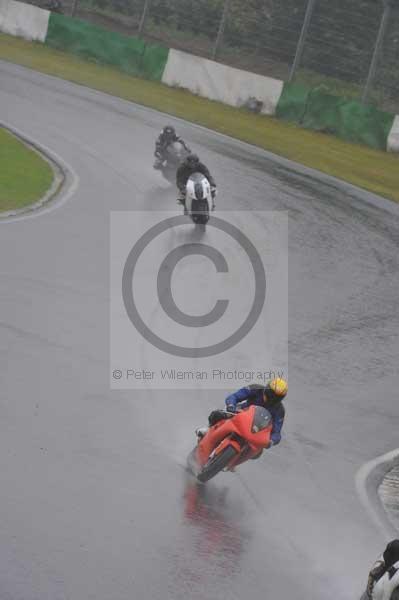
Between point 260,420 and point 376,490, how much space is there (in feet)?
7.00

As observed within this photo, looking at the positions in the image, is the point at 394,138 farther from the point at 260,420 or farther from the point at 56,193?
the point at 260,420

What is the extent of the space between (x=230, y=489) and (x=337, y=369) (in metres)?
4.75

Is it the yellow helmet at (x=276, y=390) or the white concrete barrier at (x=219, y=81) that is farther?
the white concrete barrier at (x=219, y=81)

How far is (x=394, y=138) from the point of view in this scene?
3538 centimetres

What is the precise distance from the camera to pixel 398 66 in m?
37.2

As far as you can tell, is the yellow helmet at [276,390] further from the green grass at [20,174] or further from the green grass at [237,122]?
the green grass at [237,122]

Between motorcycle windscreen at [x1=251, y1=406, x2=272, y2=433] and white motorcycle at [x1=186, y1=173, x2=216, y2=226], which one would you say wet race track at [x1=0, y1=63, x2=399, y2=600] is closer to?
motorcycle windscreen at [x1=251, y1=406, x2=272, y2=433]

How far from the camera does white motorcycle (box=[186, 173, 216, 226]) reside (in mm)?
20594

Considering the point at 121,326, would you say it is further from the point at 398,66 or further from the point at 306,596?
the point at 398,66

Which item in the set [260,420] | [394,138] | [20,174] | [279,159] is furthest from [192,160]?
[394,138]

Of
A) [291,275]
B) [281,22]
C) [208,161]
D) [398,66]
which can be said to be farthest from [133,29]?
[291,275]

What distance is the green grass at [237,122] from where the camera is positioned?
3133 centimetres

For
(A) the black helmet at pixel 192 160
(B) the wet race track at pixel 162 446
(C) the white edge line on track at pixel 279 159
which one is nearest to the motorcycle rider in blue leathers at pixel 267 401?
(B) the wet race track at pixel 162 446

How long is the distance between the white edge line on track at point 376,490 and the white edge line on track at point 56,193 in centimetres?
835
